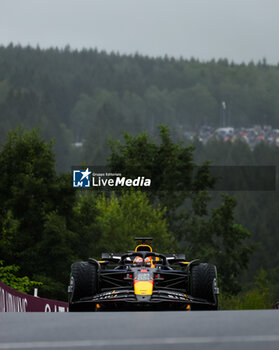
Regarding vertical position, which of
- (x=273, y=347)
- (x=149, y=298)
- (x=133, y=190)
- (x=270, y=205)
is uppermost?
(x=270, y=205)

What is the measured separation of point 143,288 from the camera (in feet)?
36.3

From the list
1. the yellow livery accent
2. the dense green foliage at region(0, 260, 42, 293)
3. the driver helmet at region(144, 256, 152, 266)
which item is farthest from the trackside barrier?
the dense green foliage at region(0, 260, 42, 293)

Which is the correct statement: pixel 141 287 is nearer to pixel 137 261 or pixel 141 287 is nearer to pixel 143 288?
pixel 143 288

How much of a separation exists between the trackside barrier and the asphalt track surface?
30.6ft

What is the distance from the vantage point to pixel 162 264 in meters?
13.6

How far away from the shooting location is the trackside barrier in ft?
Result: 49.5

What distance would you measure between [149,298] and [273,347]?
684 centimetres

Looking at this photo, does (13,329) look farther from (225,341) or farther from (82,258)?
(82,258)

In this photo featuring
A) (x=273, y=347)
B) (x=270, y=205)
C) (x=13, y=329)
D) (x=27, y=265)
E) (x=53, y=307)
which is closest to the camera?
(x=273, y=347)

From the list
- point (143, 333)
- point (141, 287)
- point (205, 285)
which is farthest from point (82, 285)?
point (143, 333)

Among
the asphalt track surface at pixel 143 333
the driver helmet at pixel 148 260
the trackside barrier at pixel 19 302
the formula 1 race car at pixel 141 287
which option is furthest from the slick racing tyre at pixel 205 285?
the asphalt track surface at pixel 143 333

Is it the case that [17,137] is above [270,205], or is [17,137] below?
below

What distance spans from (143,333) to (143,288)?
247 inches

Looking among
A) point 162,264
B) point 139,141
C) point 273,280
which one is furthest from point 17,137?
point 273,280
